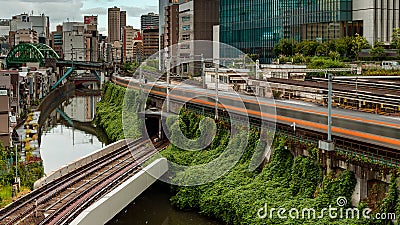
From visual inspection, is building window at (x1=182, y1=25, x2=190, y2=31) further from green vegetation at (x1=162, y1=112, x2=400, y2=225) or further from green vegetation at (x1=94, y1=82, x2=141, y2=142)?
green vegetation at (x1=162, y1=112, x2=400, y2=225)

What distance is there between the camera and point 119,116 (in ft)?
149

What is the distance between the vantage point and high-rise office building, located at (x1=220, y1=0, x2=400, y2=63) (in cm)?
5288

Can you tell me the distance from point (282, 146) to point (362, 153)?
433cm

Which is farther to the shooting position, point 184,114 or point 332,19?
point 332,19

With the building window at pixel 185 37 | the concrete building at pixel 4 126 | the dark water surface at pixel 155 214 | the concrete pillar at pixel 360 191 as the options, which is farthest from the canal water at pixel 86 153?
the building window at pixel 185 37

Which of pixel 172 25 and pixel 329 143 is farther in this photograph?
pixel 172 25

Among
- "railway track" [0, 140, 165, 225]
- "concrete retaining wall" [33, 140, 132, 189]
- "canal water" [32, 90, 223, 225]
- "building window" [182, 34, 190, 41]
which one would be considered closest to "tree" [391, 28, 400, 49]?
"canal water" [32, 90, 223, 225]

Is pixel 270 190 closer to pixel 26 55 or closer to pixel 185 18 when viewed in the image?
pixel 185 18

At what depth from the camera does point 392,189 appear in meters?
16.1

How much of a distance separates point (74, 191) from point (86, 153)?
53.5 ft

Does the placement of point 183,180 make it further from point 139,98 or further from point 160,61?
point 160,61

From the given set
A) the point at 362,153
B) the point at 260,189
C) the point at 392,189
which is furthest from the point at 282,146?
the point at 392,189

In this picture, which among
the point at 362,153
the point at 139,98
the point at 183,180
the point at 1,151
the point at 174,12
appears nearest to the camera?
the point at 362,153


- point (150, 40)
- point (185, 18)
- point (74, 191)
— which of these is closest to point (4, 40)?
point (150, 40)
